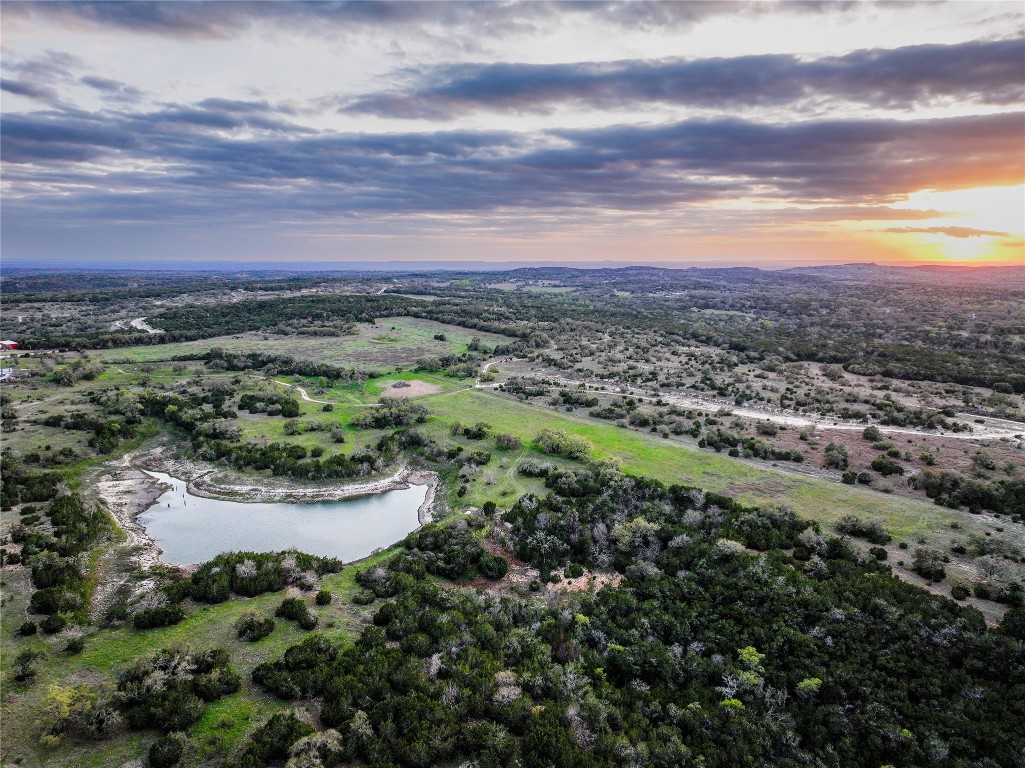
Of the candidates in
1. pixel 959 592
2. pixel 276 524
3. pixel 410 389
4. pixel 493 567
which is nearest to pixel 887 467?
pixel 959 592

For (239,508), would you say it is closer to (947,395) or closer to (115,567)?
(115,567)

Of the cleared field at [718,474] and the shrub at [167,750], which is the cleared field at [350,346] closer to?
the cleared field at [718,474]

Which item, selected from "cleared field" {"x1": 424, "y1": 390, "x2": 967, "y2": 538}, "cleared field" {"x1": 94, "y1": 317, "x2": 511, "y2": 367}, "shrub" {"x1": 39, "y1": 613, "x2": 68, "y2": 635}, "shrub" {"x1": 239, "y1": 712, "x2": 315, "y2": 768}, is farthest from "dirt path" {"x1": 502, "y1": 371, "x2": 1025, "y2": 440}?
"shrub" {"x1": 39, "y1": 613, "x2": 68, "y2": 635}

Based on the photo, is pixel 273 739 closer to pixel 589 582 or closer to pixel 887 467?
pixel 589 582

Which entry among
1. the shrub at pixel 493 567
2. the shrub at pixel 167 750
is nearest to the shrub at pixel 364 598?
Result: the shrub at pixel 493 567

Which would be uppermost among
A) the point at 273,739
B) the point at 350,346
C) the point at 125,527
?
the point at 350,346
